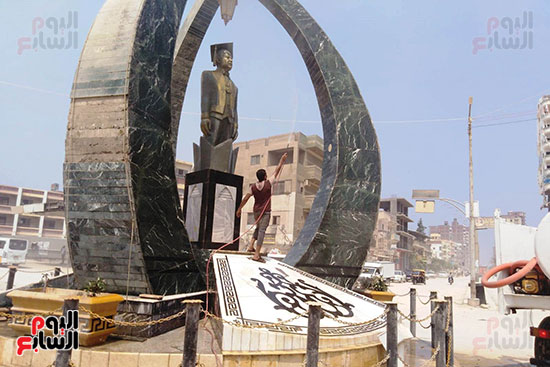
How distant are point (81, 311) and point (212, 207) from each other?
3.88 m

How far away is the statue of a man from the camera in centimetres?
901

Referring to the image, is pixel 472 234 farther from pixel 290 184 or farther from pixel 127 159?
pixel 127 159

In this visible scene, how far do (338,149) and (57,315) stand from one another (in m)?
6.56

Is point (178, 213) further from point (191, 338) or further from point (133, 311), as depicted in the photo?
point (191, 338)

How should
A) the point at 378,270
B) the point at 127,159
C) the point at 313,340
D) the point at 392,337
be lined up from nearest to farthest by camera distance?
the point at 313,340 → the point at 392,337 → the point at 127,159 → the point at 378,270

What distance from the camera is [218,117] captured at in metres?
9.05

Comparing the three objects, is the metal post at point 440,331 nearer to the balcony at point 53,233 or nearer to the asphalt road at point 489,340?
the asphalt road at point 489,340

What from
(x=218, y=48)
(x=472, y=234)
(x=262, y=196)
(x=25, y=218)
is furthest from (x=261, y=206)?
(x=25, y=218)

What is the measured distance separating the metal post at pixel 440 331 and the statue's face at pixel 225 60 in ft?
22.4

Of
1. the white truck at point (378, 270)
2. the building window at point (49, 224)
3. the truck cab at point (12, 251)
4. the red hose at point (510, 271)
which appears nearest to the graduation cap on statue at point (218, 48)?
the red hose at point (510, 271)

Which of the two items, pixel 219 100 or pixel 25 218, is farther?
pixel 25 218

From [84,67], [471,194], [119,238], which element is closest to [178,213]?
[119,238]

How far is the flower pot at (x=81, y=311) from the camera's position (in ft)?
15.5

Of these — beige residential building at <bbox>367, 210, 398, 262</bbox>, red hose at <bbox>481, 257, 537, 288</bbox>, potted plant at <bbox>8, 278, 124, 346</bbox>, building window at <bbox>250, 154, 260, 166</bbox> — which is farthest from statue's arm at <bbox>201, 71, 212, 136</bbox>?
beige residential building at <bbox>367, 210, 398, 262</bbox>
